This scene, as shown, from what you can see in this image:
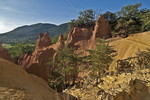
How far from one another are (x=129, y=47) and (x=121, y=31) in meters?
15.3

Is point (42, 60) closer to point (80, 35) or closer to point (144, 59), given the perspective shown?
point (80, 35)

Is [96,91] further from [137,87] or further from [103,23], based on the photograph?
[103,23]

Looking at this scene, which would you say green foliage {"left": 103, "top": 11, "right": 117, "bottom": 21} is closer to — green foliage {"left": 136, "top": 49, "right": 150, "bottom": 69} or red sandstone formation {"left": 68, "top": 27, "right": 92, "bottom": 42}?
red sandstone formation {"left": 68, "top": 27, "right": 92, "bottom": 42}

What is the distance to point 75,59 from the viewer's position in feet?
30.1

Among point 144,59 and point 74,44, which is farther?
point 74,44

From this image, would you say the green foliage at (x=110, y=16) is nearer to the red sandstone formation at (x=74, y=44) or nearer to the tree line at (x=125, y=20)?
the tree line at (x=125, y=20)

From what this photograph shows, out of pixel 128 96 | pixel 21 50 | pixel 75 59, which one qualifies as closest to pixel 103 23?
pixel 75 59

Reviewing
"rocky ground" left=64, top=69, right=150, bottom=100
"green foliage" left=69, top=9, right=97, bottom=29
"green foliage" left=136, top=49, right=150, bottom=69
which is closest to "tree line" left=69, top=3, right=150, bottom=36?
"green foliage" left=69, top=9, right=97, bottom=29

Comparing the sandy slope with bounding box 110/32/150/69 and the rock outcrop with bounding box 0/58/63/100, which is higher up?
the sandy slope with bounding box 110/32/150/69

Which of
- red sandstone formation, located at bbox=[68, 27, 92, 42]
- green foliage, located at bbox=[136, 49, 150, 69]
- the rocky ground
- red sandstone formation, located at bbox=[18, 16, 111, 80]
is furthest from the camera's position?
red sandstone formation, located at bbox=[68, 27, 92, 42]

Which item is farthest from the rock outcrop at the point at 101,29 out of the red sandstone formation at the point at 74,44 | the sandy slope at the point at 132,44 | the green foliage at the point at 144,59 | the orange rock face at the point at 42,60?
the green foliage at the point at 144,59

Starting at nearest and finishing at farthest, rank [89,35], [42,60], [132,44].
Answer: [132,44] → [42,60] → [89,35]

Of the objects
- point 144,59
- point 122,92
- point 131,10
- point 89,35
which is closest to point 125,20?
point 131,10

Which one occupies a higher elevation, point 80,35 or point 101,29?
point 101,29
